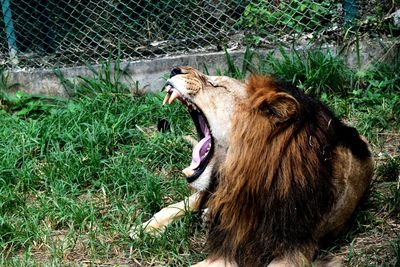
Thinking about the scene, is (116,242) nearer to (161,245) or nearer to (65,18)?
(161,245)

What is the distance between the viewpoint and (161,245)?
4.20m

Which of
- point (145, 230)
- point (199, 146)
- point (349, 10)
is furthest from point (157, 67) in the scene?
point (199, 146)

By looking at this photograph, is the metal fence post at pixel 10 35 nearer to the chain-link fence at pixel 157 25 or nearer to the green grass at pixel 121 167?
the chain-link fence at pixel 157 25

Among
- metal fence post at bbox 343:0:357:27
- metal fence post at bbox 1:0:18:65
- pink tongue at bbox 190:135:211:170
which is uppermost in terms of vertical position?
metal fence post at bbox 343:0:357:27

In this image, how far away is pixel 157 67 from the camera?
5992 millimetres

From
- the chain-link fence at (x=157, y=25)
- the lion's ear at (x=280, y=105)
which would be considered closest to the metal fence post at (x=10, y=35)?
the chain-link fence at (x=157, y=25)

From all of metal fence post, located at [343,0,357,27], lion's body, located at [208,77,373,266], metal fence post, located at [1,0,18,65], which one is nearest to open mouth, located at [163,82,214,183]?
lion's body, located at [208,77,373,266]

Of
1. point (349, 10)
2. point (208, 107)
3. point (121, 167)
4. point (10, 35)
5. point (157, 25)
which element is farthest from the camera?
point (10, 35)

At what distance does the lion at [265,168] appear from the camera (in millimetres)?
3643

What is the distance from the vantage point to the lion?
12.0 ft

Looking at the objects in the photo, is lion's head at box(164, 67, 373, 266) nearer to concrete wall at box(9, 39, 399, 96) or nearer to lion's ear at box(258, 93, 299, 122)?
lion's ear at box(258, 93, 299, 122)

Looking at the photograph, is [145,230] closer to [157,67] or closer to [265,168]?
[265,168]

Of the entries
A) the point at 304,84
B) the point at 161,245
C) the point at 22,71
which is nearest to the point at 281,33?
the point at 304,84

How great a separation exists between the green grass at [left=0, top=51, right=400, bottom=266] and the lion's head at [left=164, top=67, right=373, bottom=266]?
345mm
